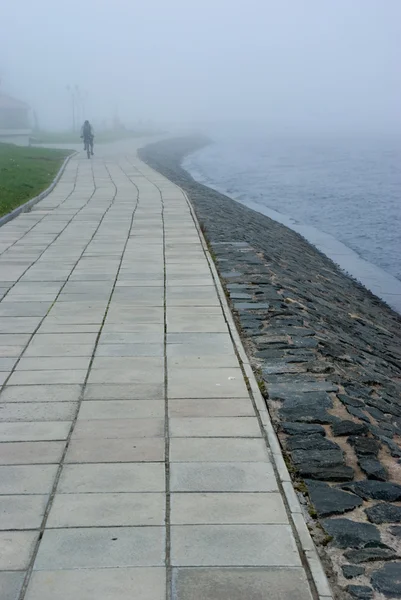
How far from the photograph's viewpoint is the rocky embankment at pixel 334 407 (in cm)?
402

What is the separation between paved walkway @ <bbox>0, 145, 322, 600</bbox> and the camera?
143 inches

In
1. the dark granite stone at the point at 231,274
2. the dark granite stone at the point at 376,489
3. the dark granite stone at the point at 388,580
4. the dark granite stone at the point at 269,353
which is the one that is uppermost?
the dark granite stone at the point at 388,580

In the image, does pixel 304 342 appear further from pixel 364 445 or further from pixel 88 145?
pixel 88 145

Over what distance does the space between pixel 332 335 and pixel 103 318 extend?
117 inches

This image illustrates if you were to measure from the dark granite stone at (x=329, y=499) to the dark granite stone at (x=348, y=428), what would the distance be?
87 centimetres

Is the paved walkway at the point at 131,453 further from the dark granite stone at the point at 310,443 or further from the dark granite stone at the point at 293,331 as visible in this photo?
the dark granite stone at the point at 293,331

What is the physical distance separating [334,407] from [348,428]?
0.40 meters

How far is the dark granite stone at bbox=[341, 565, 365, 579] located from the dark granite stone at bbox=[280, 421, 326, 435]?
5.33ft

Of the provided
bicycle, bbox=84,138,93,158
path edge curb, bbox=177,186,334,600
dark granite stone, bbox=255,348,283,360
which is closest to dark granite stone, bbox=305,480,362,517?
path edge curb, bbox=177,186,334,600

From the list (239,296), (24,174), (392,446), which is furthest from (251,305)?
(24,174)

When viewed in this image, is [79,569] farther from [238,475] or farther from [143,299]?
[143,299]

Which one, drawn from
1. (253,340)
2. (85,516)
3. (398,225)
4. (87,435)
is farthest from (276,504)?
(398,225)

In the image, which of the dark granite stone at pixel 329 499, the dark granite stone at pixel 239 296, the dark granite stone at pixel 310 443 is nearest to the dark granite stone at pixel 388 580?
the dark granite stone at pixel 329 499

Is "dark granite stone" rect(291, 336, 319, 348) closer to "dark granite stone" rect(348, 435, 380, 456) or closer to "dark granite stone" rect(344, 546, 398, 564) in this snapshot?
"dark granite stone" rect(348, 435, 380, 456)
